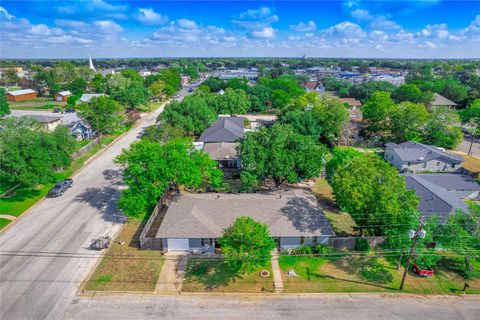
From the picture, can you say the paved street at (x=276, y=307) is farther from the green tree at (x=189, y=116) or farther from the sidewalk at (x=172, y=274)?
the green tree at (x=189, y=116)

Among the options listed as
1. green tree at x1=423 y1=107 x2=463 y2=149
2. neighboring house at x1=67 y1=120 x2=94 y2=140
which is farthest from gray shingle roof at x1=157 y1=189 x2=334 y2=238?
green tree at x1=423 y1=107 x2=463 y2=149

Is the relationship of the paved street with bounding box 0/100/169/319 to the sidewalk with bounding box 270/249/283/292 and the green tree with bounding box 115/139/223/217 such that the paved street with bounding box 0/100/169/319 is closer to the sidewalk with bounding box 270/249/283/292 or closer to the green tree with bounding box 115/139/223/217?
the green tree with bounding box 115/139/223/217

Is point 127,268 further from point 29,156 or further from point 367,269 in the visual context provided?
point 367,269

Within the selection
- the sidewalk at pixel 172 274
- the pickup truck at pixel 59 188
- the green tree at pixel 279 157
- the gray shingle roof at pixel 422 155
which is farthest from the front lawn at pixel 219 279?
the gray shingle roof at pixel 422 155

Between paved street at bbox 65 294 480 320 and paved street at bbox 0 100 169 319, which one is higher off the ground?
paved street at bbox 0 100 169 319

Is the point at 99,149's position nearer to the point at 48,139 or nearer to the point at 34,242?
the point at 48,139

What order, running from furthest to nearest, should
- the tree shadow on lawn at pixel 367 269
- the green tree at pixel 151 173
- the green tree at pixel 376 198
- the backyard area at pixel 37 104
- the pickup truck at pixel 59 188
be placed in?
1. the backyard area at pixel 37 104
2. the pickup truck at pixel 59 188
3. the green tree at pixel 151 173
4. the green tree at pixel 376 198
5. the tree shadow on lawn at pixel 367 269

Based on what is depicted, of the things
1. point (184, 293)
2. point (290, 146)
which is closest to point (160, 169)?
point (184, 293)
